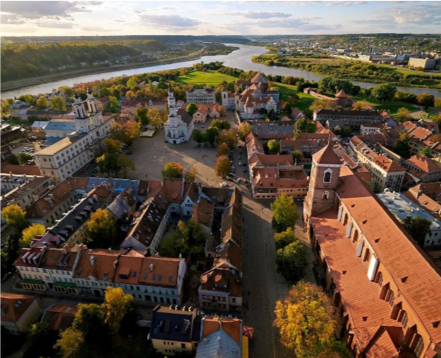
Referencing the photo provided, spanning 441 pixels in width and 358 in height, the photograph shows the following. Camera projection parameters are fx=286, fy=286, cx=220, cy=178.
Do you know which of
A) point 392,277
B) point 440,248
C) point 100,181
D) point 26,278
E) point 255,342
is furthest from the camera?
point 100,181

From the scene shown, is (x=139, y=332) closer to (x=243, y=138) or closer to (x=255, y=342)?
(x=255, y=342)

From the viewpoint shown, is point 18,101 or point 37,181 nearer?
point 37,181

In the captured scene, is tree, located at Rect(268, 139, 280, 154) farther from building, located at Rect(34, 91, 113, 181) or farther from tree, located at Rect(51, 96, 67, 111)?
tree, located at Rect(51, 96, 67, 111)

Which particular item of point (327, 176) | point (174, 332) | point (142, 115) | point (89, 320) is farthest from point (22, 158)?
point (327, 176)

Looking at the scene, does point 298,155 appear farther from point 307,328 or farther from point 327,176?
point 307,328

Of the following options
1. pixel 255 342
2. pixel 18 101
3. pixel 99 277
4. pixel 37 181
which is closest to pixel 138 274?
pixel 99 277

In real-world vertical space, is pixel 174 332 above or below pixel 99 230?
below

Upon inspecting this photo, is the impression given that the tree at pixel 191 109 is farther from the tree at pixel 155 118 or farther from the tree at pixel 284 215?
the tree at pixel 284 215
